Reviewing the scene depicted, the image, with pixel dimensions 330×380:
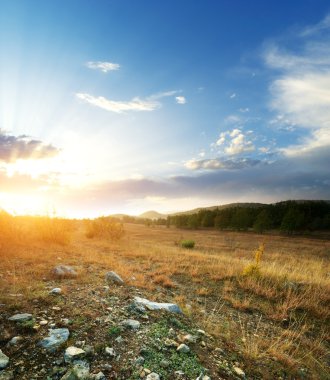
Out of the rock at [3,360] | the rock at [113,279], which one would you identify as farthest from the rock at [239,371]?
the rock at [113,279]

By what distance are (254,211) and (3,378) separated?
84.8 m

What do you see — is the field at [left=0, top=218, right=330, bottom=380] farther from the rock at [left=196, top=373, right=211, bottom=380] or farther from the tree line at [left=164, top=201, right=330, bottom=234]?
the tree line at [left=164, top=201, right=330, bottom=234]

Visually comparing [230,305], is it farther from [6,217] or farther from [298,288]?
[6,217]

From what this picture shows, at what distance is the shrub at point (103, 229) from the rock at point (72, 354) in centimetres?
2100

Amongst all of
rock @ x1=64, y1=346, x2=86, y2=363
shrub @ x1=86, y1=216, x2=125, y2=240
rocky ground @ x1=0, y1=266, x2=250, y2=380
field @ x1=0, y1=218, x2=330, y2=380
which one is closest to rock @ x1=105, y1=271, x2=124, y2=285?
field @ x1=0, y1=218, x2=330, y2=380

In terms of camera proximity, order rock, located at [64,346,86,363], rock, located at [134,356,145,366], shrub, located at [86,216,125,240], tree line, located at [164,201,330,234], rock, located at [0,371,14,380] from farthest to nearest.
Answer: tree line, located at [164,201,330,234], shrub, located at [86,216,125,240], rock, located at [134,356,145,366], rock, located at [64,346,86,363], rock, located at [0,371,14,380]

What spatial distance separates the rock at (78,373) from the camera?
271cm

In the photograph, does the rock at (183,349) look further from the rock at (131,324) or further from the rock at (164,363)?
the rock at (131,324)

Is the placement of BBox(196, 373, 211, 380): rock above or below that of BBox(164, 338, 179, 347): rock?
below

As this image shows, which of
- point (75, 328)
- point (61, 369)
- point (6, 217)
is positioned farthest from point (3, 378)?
point (6, 217)

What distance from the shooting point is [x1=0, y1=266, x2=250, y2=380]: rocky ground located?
9.55 ft

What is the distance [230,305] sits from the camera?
6871 millimetres

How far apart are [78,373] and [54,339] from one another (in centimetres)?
73

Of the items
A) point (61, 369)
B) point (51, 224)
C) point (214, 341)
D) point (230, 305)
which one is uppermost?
point (51, 224)
